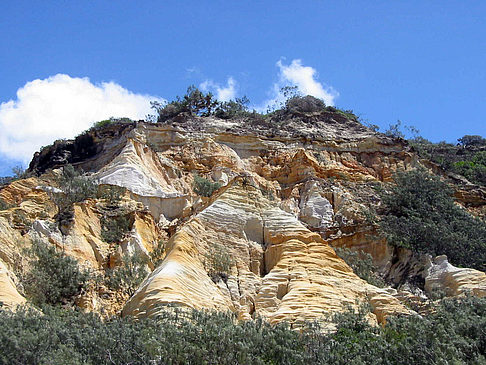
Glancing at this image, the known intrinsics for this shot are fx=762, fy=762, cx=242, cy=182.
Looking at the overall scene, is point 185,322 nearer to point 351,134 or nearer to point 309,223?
point 309,223

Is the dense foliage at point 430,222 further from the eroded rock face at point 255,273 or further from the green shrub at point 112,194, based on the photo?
the green shrub at point 112,194

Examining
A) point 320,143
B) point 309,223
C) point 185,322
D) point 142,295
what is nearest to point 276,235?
point 142,295

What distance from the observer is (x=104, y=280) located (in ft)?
88.3

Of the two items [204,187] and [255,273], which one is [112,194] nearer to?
[204,187]

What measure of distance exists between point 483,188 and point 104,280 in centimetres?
3196

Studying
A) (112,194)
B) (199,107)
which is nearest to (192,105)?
(199,107)

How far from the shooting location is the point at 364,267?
106 feet

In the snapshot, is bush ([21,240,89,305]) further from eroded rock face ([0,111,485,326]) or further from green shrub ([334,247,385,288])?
green shrub ([334,247,385,288])

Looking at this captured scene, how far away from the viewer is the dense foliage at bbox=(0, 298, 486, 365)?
17.4 metres

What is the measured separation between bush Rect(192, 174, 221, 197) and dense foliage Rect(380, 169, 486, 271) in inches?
375

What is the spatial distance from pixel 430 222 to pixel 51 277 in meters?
20.3

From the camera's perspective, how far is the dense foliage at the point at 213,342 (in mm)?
17391

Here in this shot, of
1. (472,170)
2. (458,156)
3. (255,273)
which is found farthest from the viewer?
(458,156)

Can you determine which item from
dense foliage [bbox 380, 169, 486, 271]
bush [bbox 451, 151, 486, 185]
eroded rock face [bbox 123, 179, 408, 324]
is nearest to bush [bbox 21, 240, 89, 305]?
eroded rock face [bbox 123, 179, 408, 324]
